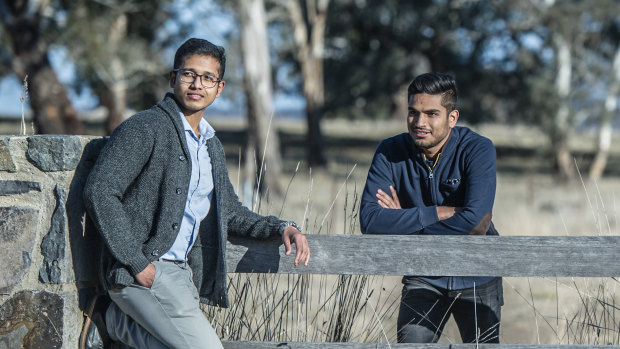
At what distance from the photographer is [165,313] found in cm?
272

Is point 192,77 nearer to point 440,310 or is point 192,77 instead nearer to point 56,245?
point 56,245

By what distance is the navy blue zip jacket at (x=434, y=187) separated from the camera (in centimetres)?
350

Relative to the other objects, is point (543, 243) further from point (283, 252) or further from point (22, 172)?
point (22, 172)

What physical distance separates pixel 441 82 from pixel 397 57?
23671 mm

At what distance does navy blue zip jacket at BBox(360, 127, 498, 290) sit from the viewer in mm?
3500

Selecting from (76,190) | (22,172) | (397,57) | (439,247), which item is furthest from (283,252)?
(397,57)

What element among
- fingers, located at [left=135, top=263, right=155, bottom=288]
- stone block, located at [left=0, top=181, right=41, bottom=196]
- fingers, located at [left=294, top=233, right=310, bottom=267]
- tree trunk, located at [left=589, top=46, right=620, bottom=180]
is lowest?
fingers, located at [left=135, top=263, right=155, bottom=288]

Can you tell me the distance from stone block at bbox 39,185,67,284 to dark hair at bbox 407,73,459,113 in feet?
5.52

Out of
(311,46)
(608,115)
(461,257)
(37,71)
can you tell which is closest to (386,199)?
(461,257)

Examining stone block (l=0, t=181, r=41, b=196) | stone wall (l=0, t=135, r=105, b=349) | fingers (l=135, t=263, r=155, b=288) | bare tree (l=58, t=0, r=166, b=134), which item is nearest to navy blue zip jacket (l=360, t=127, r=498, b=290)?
fingers (l=135, t=263, r=155, b=288)

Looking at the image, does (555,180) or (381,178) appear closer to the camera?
(381,178)

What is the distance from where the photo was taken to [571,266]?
118 inches

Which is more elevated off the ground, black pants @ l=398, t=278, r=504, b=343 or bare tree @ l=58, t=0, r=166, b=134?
Answer: bare tree @ l=58, t=0, r=166, b=134

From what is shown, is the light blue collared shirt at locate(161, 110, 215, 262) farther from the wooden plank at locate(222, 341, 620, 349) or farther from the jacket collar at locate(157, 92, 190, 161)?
the wooden plank at locate(222, 341, 620, 349)
